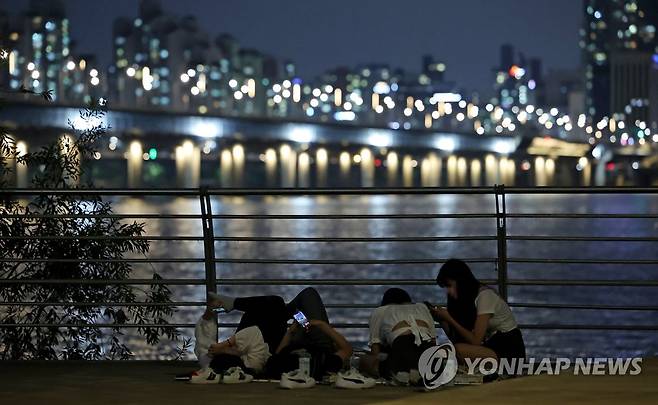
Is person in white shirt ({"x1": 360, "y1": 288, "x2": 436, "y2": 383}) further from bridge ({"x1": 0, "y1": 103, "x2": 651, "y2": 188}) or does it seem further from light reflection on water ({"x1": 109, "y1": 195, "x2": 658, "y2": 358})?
bridge ({"x1": 0, "y1": 103, "x2": 651, "y2": 188})

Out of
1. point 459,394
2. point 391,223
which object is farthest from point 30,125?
point 459,394

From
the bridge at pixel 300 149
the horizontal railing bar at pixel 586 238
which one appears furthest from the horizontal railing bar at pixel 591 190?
the bridge at pixel 300 149

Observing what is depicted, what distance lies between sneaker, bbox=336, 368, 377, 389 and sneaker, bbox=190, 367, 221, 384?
0.86m

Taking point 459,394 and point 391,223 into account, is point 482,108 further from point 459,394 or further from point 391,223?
point 459,394

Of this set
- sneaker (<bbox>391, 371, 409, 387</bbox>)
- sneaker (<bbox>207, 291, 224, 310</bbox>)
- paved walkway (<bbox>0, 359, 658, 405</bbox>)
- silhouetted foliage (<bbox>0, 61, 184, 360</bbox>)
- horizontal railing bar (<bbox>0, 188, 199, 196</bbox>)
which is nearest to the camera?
paved walkway (<bbox>0, 359, 658, 405</bbox>)

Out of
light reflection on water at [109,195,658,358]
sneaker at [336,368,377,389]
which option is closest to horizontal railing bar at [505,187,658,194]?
sneaker at [336,368,377,389]

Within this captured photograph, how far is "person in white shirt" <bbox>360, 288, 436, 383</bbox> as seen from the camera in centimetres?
901

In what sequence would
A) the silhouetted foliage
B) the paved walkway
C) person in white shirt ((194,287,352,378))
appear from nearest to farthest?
the paved walkway < person in white shirt ((194,287,352,378)) < the silhouetted foliage

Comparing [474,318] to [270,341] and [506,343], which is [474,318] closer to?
[506,343]

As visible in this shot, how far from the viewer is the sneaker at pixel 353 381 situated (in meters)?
9.01

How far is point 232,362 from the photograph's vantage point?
372 inches

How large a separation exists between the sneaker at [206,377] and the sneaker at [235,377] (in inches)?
1.9

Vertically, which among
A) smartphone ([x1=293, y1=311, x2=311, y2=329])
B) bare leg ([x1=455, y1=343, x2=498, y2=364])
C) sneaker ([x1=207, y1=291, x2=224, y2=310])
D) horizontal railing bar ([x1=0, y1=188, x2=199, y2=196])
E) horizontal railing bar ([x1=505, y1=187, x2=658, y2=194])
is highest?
horizontal railing bar ([x1=0, y1=188, x2=199, y2=196])

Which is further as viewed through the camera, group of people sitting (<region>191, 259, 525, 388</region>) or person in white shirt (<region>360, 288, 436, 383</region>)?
group of people sitting (<region>191, 259, 525, 388</region>)
